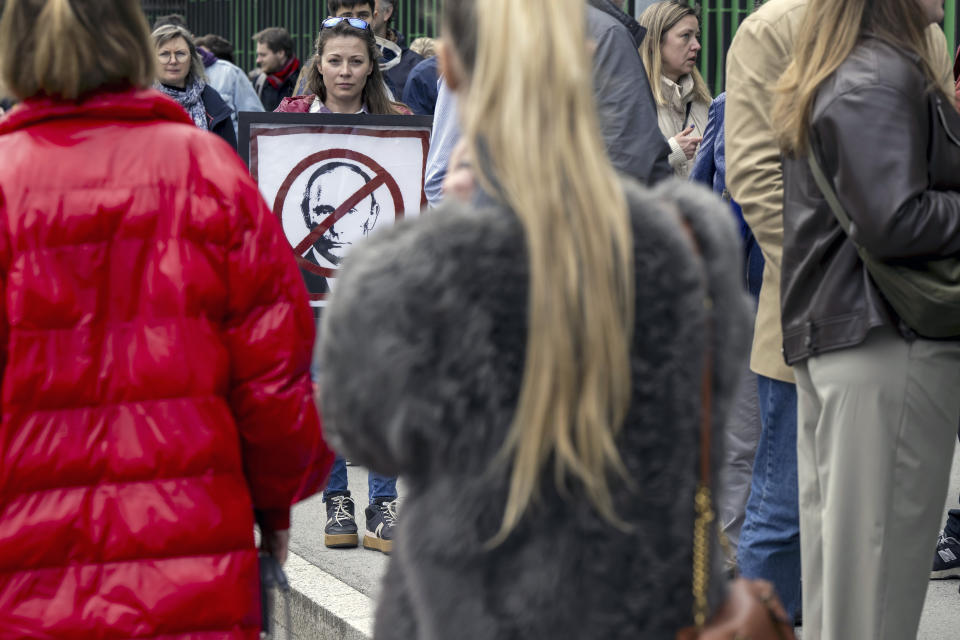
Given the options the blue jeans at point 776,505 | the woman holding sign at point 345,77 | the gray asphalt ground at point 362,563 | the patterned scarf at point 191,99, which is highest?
the woman holding sign at point 345,77

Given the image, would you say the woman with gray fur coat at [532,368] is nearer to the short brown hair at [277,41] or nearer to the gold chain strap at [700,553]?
the gold chain strap at [700,553]

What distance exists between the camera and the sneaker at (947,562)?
513cm

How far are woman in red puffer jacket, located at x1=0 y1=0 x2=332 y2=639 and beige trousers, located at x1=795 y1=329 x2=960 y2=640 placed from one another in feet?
4.70

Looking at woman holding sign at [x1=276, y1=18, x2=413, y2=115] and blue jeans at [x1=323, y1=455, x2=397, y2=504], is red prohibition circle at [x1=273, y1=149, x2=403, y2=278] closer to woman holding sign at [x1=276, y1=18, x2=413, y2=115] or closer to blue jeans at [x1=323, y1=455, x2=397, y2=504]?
woman holding sign at [x1=276, y1=18, x2=413, y2=115]

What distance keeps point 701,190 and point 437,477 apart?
54 cm

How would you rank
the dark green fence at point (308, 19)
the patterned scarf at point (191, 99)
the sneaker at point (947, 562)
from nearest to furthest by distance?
the sneaker at point (947, 562), the patterned scarf at point (191, 99), the dark green fence at point (308, 19)

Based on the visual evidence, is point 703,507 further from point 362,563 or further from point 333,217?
point 333,217

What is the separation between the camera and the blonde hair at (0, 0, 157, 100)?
8.68 feet

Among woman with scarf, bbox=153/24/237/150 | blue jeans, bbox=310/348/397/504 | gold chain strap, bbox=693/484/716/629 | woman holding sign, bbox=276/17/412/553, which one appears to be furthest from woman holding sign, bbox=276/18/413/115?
gold chain strap, bbox=693/484/716/629

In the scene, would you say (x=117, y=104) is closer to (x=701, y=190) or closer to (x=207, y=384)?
(x=207, y=384)

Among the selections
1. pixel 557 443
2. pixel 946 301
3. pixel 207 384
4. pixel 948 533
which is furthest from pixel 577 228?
pixel 948 533

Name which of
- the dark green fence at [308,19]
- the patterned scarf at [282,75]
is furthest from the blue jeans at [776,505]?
the patterned scarf at [282,75]

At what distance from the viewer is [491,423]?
1871 mm

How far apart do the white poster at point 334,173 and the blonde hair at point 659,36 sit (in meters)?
1.28
